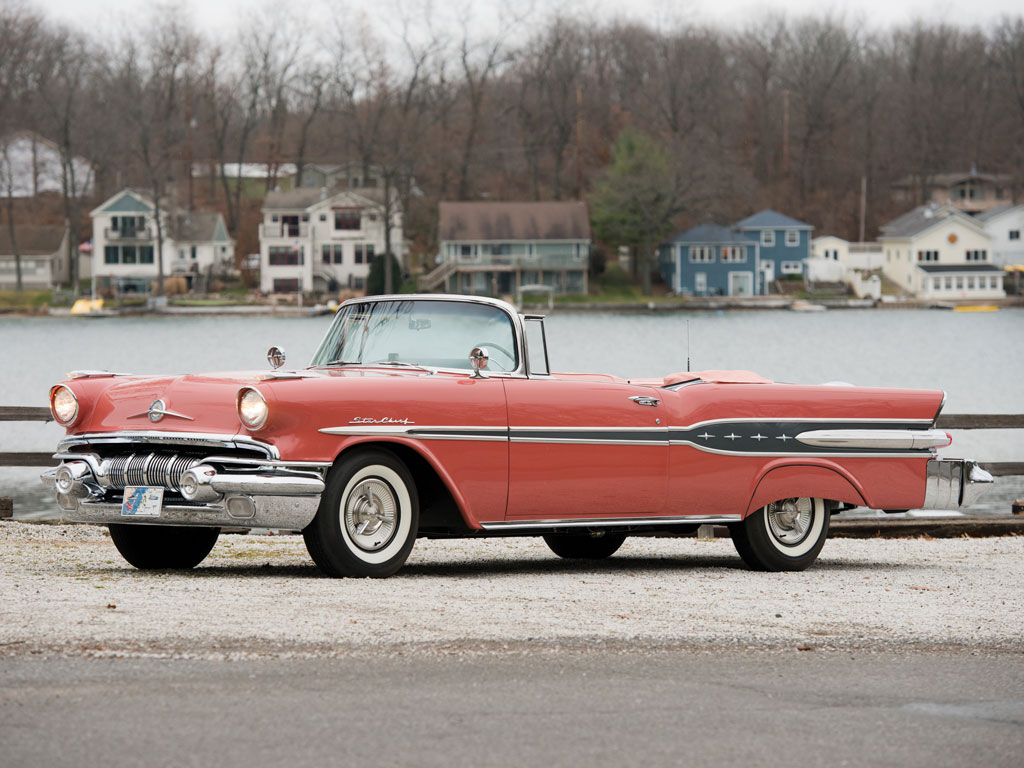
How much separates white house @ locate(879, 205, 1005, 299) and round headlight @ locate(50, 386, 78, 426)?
113395mm

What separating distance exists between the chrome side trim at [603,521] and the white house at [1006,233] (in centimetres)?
Answer: 11856

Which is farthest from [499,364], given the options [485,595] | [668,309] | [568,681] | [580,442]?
[668,309]

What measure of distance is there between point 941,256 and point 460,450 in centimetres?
11544

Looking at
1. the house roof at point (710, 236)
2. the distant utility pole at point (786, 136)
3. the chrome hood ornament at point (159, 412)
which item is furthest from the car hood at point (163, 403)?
the distant utility pole at point (786, 136)

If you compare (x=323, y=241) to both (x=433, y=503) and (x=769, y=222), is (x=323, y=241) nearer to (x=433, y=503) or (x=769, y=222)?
(x=769, y=222)

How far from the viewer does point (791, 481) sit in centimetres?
1077

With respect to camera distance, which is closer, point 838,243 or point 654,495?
point 654,495

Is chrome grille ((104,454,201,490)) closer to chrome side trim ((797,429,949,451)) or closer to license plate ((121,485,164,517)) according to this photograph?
license plate ((121,485,164,517))

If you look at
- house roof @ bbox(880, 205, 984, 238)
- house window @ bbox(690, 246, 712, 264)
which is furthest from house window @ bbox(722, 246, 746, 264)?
house roof @ bbox(880, 205, 984, 238)

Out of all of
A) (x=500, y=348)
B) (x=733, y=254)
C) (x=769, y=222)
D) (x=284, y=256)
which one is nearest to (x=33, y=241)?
(x=284, y=256)

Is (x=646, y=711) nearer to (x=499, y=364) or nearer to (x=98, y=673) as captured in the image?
(x=98, y=673)

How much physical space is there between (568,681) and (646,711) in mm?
589

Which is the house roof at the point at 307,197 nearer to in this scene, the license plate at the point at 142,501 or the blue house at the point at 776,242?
the blue house at the point at 776,242

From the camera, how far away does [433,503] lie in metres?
9.75
